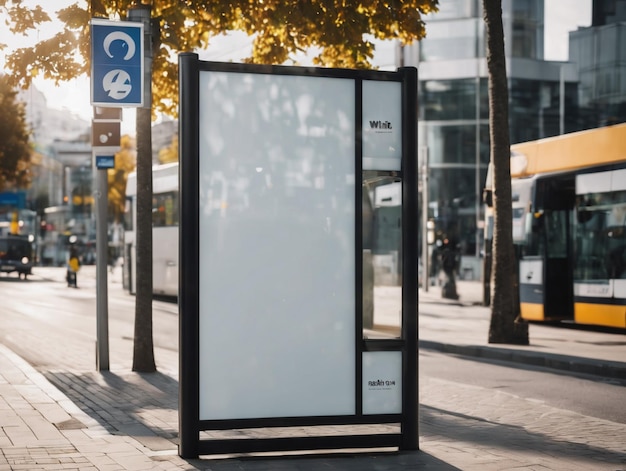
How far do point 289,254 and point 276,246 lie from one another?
10 cm

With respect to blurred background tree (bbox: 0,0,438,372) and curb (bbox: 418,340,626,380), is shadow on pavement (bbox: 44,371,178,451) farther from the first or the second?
curb (bbox: 418,340,626,380)

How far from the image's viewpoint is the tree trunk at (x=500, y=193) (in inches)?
623

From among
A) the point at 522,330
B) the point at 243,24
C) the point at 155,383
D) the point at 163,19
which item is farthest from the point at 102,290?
the point at 522,330

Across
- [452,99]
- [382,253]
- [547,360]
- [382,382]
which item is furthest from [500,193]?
[452,99]

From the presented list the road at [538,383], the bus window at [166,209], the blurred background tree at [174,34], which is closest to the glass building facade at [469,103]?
the bus window at [166,209]

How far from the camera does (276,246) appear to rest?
6.89 metres

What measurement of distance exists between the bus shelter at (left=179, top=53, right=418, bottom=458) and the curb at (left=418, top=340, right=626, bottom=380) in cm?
652

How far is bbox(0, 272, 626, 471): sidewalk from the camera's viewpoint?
21.9ft

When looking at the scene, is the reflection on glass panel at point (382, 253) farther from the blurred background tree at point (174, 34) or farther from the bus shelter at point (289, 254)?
the blurred background tree at point (174, 34)

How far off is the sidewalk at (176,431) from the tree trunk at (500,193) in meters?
2.92

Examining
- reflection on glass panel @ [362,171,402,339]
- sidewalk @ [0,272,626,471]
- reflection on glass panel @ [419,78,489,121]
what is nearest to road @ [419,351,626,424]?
sidewalk @ [0,272,626,471]

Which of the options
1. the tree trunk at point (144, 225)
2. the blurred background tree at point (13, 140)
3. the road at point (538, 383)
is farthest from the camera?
the blurred background tree at point (13, 140)

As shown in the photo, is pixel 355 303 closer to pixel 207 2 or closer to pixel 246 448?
pixel 246 448

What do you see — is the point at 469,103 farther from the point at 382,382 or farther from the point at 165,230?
the point at 382,382
